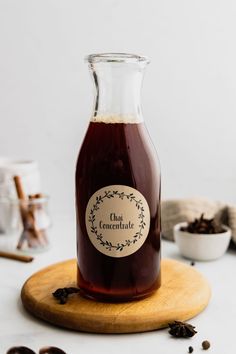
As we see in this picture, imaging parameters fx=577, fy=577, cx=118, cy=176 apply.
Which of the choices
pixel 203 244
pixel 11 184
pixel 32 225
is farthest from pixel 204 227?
pixel 11 184

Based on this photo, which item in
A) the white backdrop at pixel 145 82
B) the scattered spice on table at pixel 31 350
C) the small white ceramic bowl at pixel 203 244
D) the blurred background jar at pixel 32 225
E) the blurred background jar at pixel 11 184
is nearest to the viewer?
the scattered spice on table at pixel 31 350

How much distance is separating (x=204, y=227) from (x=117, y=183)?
1.39 feet

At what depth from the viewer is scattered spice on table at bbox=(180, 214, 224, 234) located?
119 centimetres

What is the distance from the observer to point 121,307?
0.83 m

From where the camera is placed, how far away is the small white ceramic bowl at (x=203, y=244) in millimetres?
1163

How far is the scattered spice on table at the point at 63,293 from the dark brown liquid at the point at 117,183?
0.09 feet

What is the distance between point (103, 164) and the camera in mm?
821

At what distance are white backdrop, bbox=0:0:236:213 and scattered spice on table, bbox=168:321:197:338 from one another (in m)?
0.88

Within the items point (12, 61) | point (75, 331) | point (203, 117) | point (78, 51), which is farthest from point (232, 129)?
point (75, 331)

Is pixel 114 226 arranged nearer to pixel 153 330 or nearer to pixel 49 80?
pixel 153 330

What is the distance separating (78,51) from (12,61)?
0.18 meters

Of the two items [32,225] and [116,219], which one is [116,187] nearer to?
[116,219]

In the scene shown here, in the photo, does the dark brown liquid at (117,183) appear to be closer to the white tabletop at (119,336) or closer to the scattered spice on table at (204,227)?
the white tabletop at (119,336)

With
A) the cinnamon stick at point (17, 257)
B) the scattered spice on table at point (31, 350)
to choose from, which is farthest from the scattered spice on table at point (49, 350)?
the cinnamon stick at point (17, 257)
